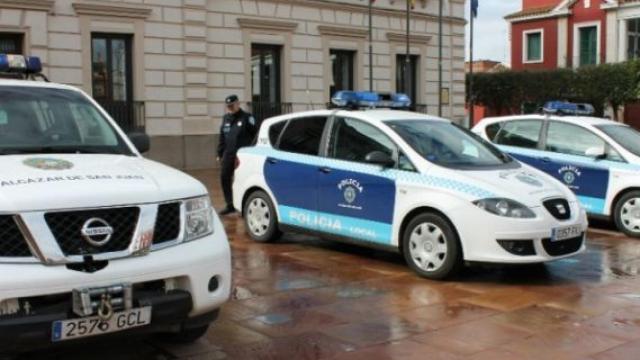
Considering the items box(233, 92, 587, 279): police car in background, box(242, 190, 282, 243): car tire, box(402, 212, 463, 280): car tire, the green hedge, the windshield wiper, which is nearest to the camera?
the windshield wiper

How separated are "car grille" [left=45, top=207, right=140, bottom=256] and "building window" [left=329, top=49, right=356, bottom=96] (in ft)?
65.7

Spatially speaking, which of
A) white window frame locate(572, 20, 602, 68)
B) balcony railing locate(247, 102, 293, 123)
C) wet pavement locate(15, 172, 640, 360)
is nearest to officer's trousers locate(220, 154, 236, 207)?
wet pavement locate(15, 172, 640, 360)

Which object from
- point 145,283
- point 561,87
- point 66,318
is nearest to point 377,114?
point 145,283

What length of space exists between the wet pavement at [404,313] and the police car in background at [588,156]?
1.57m

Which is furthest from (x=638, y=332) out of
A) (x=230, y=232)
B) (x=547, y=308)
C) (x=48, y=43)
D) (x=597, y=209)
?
(x=48, y=43)

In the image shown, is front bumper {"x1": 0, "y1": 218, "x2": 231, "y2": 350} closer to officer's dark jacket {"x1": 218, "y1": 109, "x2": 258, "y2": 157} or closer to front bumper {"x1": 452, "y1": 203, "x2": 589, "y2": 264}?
front bumper {"x1": 452, "y1": 203, "x2": 589, "y2": 264}

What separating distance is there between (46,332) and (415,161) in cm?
435

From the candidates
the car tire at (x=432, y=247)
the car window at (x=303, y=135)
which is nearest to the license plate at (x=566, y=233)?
the car tire at (x=432, y=247)

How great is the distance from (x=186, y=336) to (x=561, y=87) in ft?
118

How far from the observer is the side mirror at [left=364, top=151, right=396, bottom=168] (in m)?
7.46

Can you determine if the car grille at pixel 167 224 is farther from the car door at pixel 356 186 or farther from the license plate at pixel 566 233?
the license plate at pixel 566 233

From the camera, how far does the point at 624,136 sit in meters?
10.3

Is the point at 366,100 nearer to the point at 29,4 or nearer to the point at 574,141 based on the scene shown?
the point at 574,141

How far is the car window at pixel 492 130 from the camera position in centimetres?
1129
